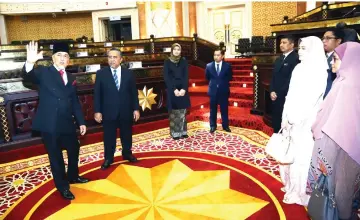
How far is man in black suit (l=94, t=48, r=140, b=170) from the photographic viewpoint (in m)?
3.52

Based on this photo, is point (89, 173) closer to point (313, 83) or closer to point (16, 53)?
point (313, 83)

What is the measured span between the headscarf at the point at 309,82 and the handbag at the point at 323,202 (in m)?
0.55

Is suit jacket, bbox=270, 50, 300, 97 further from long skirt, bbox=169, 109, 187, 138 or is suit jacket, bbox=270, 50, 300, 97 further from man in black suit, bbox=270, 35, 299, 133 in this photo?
long skirt, bbox=169, 109, 187, 138

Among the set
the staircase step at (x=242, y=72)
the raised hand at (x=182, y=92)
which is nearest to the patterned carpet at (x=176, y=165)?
the raised hand at (x=182, y=92)

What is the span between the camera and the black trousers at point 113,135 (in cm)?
362

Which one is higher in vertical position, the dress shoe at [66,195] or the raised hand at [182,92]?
the raised hand at [182,92]

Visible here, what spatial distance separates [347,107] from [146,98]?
13.0ft

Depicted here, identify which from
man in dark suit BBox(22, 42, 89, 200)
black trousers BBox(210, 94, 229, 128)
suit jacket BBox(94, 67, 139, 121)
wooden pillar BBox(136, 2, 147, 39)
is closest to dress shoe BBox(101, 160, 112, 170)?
suit jacket BBox(94, 67, 139, 121)

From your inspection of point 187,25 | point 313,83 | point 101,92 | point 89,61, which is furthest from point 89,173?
point 187,25

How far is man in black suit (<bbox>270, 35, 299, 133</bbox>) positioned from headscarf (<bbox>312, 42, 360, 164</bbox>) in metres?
1.78

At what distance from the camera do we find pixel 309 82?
2.34 meters

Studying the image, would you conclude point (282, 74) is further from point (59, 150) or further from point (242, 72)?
point (242, 72)

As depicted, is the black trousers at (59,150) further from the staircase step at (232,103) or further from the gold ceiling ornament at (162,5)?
the gold ceiling ornament at (162,5)

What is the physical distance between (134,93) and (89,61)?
3235 mm
